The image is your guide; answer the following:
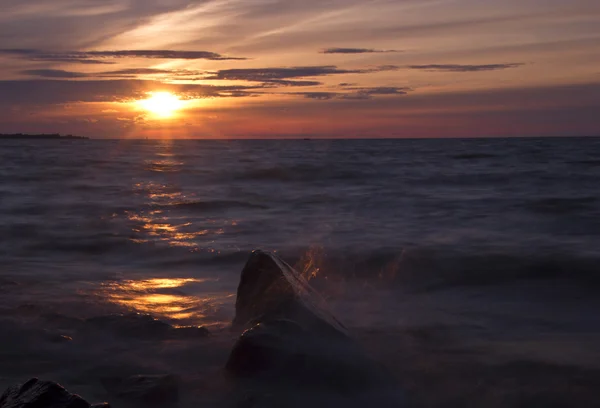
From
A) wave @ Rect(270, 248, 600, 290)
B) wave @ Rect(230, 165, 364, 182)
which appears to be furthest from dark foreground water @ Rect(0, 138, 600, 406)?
wave @ Rect(230, 165, 364, 182)

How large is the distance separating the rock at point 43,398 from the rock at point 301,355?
1416 mm

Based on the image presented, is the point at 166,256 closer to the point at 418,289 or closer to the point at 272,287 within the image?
the point at 418,289

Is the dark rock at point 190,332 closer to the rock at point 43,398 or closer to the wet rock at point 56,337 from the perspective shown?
the wet rock at point 56,337

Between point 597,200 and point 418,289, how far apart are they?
38.2 ft

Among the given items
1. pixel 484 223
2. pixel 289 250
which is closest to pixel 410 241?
pixel 289 250

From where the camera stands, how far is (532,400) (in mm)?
4324

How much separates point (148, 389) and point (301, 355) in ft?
3.54

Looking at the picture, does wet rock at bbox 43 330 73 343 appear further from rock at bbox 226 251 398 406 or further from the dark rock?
rock at bbox 226 251 398 406

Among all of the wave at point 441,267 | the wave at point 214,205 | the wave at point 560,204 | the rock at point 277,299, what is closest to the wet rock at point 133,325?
the rock at point 277,299

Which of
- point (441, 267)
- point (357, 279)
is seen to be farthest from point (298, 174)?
point (357, 279)

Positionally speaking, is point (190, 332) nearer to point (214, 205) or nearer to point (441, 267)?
point (441, 267)

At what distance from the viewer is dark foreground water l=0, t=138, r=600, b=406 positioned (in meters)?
4.78

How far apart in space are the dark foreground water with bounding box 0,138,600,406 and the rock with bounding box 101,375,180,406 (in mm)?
182

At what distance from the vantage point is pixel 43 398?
9.82 feet
